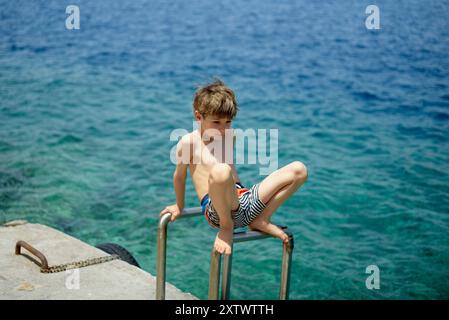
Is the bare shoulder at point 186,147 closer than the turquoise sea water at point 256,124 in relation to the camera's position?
Yes

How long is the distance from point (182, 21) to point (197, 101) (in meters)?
15.4

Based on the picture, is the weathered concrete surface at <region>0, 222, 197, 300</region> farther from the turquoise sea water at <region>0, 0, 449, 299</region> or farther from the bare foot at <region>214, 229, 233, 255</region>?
the turquoise sea water at <region>0, 0, 449, 299</region>

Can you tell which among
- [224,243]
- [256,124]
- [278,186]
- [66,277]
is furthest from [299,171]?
[256,124]

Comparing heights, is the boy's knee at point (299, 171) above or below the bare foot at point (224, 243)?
above

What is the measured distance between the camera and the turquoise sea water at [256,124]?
23.6 feet

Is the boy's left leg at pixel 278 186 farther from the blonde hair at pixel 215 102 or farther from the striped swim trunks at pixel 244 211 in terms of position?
the blonde hair at pixel 215 102

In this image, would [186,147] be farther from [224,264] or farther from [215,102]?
[224,264]

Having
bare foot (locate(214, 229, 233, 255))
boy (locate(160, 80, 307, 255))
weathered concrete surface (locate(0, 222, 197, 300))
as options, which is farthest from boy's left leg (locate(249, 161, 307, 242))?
weathered concrete surface (locate(0, 222, 197, 300))

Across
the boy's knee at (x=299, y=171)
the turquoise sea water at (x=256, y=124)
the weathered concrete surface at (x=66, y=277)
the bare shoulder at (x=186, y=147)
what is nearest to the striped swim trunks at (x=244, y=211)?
the boy's knee at (x=299, y=171)

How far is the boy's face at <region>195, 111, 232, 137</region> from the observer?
343 cm

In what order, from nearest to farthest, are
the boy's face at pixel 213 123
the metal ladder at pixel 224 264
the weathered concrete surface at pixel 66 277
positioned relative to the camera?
the metal ladder at pixel 224 264
the boy's face at pixel 213 123
the weathered concrete surface at pixel 66 277

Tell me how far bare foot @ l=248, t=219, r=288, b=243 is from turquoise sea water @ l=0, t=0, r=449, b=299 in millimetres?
3083

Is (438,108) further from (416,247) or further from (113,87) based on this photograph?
(113,87)

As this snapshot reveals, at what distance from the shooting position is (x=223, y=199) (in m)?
3.15
